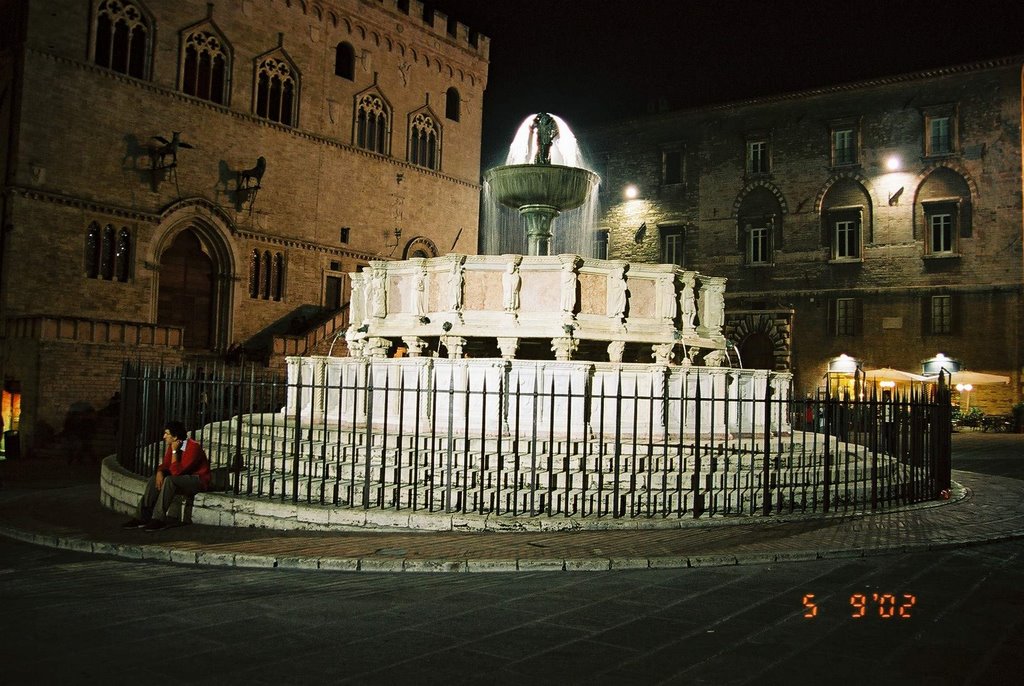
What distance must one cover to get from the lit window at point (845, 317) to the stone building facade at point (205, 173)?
15132 millimetres

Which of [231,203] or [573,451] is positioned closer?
[573,451]

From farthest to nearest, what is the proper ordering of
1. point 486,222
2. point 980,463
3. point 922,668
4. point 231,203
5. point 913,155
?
point 486,222 → point 913,155 → point 231,203 → point 980,463 → point 922,668

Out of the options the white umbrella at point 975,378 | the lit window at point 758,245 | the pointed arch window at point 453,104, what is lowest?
the white umbrella at point 975,378

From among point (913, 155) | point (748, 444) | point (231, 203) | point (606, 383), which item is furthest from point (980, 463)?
point (231, 203)

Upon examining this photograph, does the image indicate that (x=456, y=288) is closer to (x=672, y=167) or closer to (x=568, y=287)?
(x=568, y=287)

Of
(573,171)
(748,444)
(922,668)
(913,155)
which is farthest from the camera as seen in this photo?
(913,155)

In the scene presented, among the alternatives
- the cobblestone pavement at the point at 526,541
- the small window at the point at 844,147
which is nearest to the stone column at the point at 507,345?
the cobblestone pavement at the point at 526,541

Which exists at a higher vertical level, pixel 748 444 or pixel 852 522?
pixel 748 444

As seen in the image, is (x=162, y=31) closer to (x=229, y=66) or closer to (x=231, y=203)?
(x=229, y=66)

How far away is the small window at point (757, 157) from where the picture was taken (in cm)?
3434

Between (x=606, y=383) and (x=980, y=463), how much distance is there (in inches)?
441

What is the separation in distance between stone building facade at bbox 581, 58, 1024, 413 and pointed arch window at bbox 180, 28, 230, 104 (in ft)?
58.3

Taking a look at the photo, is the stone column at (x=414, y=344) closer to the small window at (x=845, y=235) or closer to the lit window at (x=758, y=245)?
the small window at (x=845, y=235)

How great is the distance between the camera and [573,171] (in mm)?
13711
